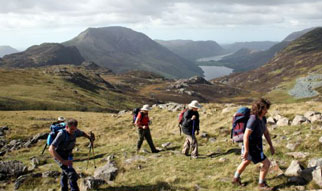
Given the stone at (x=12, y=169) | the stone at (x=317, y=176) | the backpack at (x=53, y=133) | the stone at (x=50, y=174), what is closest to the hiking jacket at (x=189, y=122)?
the stone at (x=317, y=176)

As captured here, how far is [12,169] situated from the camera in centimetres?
1403

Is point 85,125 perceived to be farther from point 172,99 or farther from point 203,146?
point 172,99

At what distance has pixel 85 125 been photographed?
118ft

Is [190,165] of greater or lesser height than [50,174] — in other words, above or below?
above

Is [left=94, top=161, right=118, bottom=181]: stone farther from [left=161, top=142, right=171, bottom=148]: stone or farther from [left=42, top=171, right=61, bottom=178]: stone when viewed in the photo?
[left=161, top=142, right=171, bottom=148]: stone

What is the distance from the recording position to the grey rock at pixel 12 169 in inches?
541

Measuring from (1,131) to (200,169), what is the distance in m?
26.7

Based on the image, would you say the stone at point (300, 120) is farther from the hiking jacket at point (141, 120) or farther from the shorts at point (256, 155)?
the shorts at point (256, 155)

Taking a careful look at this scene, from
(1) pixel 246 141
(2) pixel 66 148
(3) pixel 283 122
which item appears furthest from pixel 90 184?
(3) pixel 283 122

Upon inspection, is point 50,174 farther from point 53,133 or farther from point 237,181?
point 237,181

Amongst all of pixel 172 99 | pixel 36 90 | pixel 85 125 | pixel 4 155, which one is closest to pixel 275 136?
pixel 4 155

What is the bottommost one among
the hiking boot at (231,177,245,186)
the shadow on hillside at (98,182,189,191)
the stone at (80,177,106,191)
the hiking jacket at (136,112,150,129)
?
the shadow on hillside at (98,182,189,191)

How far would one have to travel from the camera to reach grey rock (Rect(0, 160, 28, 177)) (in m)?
13.7

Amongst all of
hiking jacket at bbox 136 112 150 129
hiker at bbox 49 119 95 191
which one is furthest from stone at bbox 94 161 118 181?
hiking jacket at bbox 136 112 150 129
